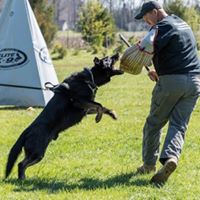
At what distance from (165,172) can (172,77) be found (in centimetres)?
99

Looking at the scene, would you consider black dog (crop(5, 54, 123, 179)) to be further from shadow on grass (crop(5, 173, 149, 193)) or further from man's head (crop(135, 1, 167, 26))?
man's head (crop(135, 1, 167, 26))

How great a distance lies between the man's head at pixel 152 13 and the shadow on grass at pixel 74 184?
5.73ft

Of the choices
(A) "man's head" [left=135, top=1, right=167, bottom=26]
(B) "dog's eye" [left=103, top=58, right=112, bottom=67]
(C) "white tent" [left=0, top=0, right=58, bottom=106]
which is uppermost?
(A) "man's head" [left=135, top=1, right=167, bottom=26]

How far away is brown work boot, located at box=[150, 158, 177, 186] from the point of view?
5.10 meters

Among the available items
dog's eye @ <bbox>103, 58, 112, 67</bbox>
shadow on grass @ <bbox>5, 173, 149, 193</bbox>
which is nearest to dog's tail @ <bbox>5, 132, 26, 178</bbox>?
shadow on grass @ <bbox>5, 173, 149, 193</bbox>

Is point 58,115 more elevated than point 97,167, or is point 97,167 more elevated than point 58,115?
point 58,115

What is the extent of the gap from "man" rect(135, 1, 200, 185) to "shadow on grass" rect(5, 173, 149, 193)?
1.22 ft

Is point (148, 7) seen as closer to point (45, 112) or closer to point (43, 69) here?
point (45, 112)

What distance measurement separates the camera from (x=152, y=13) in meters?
5.29

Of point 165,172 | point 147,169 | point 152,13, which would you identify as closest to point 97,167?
point 147,169

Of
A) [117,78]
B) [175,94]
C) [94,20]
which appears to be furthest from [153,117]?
[94,20]

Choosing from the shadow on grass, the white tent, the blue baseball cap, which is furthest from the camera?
the white tent

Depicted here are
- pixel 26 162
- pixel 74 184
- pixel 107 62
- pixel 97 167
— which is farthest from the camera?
pixel 107 62

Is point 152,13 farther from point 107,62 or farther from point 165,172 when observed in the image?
point 165,172
